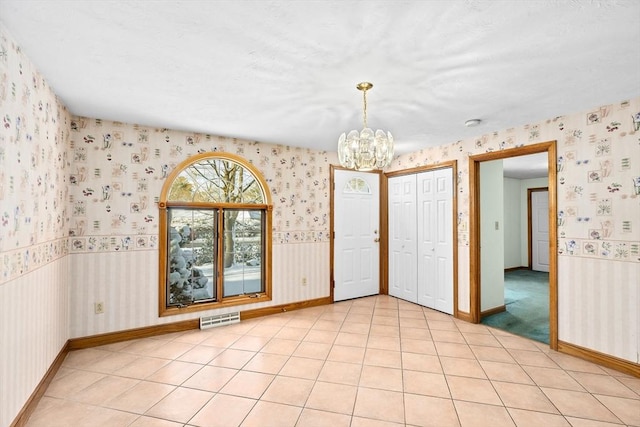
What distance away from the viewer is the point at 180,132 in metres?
3.41

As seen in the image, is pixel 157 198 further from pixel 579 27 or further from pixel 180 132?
pixel 579 27

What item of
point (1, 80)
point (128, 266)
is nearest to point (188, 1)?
point (1, 80)

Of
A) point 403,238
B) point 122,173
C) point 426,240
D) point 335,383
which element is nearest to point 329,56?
point 335,383

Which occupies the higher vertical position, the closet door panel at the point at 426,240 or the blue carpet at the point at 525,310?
the closet door panel at the point at 426,240

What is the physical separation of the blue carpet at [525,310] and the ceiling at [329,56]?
2339mm

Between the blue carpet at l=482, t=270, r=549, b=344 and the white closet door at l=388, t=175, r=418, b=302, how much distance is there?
3.72 ft

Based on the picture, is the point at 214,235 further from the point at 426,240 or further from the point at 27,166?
the point at 426,240

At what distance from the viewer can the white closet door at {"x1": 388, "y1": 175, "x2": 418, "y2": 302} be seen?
447cm

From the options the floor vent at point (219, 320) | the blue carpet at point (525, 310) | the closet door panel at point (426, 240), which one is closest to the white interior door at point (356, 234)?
the closet door panel at point (426, 240)

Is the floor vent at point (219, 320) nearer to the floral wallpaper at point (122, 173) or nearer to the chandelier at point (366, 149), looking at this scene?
the floral wallpaper at point (122, 173)

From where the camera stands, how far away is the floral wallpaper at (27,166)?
1.61 m

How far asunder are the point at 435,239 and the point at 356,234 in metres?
1.18

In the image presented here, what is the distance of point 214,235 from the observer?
3672mm

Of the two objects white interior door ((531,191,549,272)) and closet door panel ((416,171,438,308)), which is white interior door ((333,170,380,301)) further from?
white interior door ((531,191,549,272))
